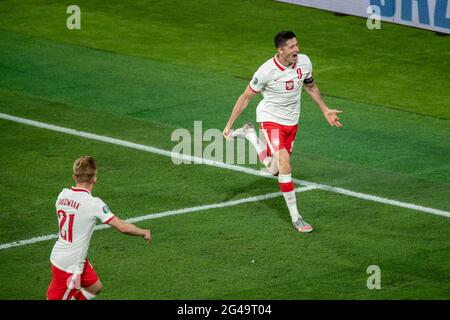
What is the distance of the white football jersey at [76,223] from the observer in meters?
→ 10.7

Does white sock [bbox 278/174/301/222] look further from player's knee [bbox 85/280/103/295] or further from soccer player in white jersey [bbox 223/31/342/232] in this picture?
player's knee [bbox 85/280/103/295]

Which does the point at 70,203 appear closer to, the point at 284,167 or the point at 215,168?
the point at 284,167

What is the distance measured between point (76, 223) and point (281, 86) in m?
4.63

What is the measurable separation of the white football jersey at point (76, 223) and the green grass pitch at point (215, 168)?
1.33 metres

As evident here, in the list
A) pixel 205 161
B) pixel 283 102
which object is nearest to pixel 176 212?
pixel 283 102

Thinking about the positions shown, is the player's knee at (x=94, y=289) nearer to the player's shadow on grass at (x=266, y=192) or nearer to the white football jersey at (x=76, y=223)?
the white football jersey at (x=76, y=223)

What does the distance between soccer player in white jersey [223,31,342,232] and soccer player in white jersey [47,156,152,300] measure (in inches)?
150

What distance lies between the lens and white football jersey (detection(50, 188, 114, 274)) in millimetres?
10727

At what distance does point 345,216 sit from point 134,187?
3.20 metres

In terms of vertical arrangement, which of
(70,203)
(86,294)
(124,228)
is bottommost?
(86,294)

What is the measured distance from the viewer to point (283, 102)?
47.6 feet

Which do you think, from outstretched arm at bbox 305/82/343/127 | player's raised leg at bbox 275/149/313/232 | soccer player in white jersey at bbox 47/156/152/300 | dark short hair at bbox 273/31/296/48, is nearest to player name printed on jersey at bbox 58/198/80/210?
soccer player in white jersey at bbox 47/156/152/300

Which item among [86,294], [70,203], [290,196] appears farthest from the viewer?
[290,196]

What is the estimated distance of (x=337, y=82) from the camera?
21.5 meters
